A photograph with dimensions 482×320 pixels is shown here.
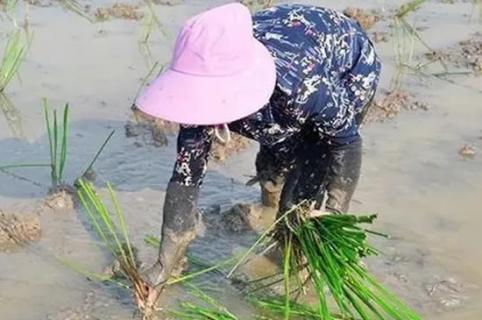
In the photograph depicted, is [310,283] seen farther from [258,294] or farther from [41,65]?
[41,65]

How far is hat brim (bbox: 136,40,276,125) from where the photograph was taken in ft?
7.32

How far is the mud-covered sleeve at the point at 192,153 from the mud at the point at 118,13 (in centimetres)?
363

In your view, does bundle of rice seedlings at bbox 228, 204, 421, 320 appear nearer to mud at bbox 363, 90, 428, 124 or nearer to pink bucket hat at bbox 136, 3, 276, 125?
pink bucket hat at bbox 136, 3, 276, 125

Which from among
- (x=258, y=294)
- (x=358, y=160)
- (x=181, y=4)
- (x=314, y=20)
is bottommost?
(x=181, y=4)

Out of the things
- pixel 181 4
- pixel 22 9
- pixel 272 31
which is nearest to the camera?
pixel 272 31

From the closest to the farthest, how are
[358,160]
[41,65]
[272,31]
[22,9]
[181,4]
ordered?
[272,31]
[358,160]
[41,65]
[22,9]
[181,4]

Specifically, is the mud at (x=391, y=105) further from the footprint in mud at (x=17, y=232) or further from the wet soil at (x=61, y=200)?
the footprint in mud at (x=17, y=232)

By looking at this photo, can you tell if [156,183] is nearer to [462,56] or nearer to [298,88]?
[298,88]

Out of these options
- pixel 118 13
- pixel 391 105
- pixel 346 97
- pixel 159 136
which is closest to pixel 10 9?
pixel 118 13

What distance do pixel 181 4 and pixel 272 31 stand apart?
4191 millimetres

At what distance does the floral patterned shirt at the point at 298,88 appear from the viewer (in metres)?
2.60

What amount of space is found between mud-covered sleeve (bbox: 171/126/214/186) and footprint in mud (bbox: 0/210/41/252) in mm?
883

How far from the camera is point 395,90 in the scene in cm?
505

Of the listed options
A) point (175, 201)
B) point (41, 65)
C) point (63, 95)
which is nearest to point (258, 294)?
point (175, 201)
